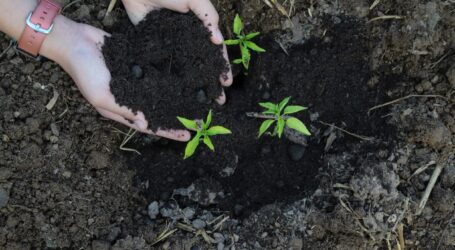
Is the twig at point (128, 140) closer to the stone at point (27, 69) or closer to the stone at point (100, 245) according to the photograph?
the stone at point (100, 245)

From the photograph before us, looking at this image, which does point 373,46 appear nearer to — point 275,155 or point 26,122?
point 275,155

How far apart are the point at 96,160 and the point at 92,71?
0.48 m

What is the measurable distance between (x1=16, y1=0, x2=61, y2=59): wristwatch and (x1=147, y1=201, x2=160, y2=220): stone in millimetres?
1002

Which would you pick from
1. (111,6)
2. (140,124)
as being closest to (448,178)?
(140,124)

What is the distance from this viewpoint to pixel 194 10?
2.69m

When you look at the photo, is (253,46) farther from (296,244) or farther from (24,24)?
(24,24)

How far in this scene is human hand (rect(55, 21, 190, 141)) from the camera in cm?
255

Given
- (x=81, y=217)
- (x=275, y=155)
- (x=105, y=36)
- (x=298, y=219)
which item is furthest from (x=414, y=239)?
(x=105, y=36)

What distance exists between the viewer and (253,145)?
285cm

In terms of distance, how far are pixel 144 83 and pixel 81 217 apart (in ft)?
2.52

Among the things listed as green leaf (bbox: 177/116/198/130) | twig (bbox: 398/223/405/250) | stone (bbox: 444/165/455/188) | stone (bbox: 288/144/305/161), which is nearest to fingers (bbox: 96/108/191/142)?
green leaf (bbox: 177/116/198/130)

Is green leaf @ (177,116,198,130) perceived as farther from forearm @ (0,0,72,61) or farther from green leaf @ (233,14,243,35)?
forearm @ (0,0,72,61)

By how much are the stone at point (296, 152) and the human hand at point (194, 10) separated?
47 centimetres

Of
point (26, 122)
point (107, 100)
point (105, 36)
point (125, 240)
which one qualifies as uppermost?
point (105, 36)
